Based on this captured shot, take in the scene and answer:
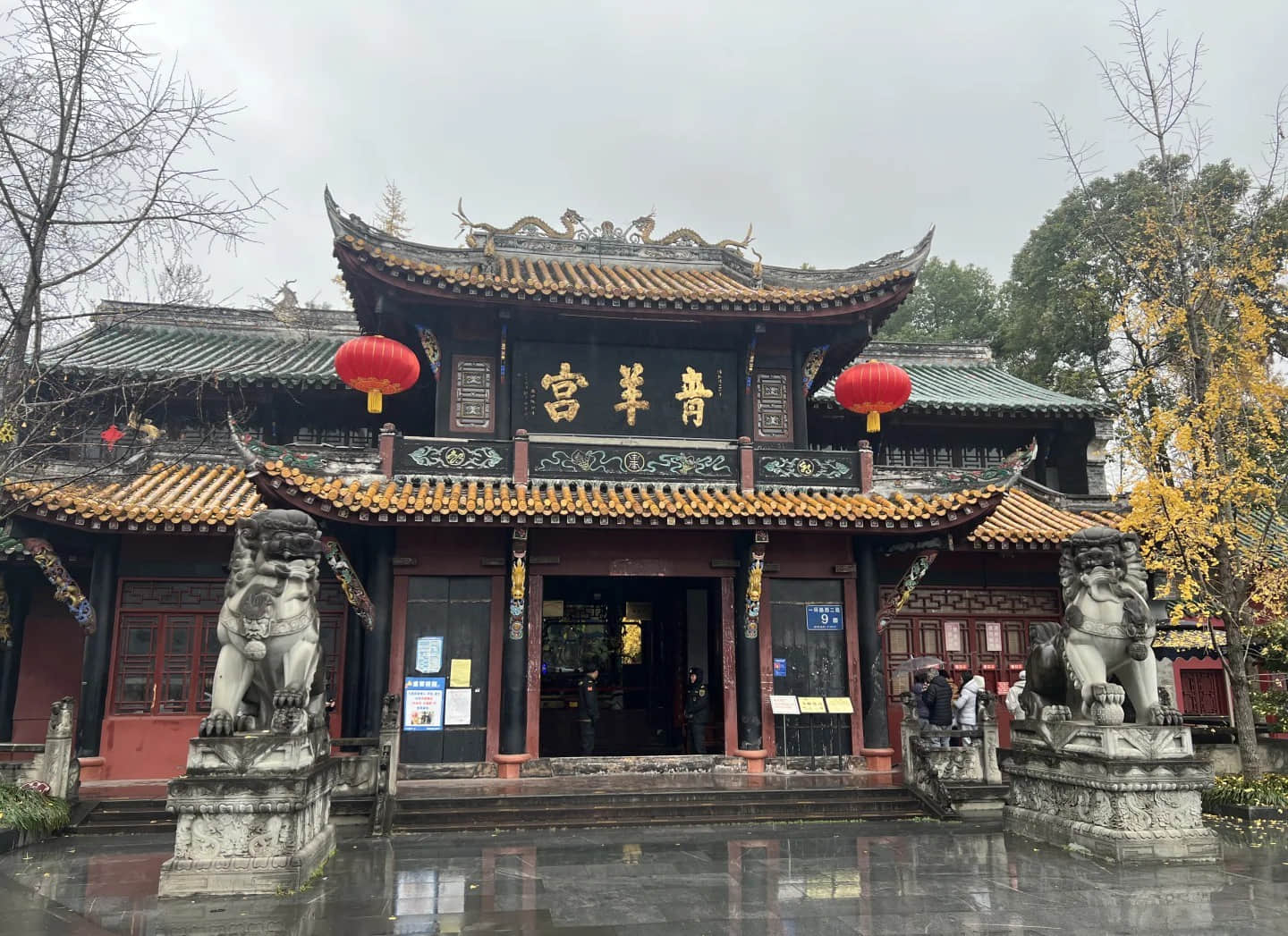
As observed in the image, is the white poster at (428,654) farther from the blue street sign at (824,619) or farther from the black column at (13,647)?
the black column at (13,647)

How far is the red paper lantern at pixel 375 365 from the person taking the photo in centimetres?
1034

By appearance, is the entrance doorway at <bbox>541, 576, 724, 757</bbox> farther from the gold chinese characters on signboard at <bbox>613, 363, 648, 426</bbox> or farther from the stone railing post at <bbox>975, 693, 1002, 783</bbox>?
the stone railing post at <bbox>975, 693, 1002, 783</bbox>

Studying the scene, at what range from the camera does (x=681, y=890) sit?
6547 mm

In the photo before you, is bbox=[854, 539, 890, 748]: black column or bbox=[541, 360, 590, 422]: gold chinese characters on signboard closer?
bbox=[854, 539, 890, 748]: black column

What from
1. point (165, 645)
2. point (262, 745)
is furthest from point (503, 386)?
point (262, 745)

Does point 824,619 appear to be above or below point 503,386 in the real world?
below

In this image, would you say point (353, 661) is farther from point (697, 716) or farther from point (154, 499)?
point (697, 716)

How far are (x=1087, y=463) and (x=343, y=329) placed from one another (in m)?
14.6

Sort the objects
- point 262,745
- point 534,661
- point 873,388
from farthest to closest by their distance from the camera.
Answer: point 873,388
point 534,661
point 262,745

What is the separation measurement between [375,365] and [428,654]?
3.69 m

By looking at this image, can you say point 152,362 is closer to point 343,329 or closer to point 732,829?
point 343,329

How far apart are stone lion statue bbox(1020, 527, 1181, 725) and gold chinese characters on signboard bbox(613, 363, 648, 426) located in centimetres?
608

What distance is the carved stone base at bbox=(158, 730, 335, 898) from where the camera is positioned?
249 inches

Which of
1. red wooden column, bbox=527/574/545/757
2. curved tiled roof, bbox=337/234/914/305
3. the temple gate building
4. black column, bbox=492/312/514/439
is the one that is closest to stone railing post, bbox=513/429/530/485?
the temple gate building
